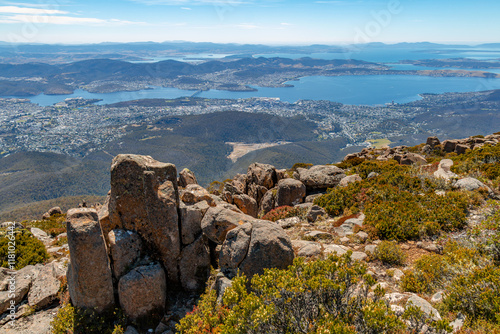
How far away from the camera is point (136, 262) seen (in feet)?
36.1

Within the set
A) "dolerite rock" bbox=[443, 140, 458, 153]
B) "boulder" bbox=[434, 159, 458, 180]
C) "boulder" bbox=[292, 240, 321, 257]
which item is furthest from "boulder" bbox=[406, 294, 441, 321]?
"dolerite rock" bbox=[443, 140, 458, 153]

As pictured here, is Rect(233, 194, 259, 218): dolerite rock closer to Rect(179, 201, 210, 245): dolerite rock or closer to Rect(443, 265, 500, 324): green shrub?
Rect(179, 201, 210, 245): dolerite rock

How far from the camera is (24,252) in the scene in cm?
1410

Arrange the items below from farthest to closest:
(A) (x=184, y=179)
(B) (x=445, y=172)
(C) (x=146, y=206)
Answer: (A) (x=184, y=179), (B) (x=445, y=172), (C) (x=146, y=206)

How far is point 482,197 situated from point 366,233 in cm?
744

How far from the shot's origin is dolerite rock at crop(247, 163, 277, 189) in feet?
88.7

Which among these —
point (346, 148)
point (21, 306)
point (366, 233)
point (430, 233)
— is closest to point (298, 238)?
point (366, 233)

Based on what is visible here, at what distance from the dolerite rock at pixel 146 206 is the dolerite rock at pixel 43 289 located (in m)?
3.82

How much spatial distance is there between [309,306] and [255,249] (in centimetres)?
361

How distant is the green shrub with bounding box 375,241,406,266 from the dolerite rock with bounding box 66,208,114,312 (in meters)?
10.8

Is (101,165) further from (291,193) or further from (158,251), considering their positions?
(158,251)

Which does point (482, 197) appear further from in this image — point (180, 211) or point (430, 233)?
point (180, 211)

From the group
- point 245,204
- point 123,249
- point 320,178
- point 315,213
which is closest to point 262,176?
point 245,204

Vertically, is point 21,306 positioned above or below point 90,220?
below
